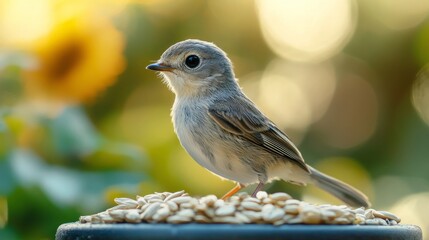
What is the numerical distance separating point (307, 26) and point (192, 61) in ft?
5.44

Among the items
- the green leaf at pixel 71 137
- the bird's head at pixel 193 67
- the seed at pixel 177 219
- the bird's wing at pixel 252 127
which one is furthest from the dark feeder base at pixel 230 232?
the green leaf at pixel 71 137

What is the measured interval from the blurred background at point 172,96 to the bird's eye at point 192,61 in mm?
663

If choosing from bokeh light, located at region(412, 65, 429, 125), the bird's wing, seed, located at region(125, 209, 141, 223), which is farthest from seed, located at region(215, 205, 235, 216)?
bokeh light, located at region(412, 65, 429, 125)

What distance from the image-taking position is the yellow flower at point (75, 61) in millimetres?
4566

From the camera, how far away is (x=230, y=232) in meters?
2.38

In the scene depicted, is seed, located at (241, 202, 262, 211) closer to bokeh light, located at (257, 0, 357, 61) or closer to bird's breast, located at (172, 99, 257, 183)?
bird's breast, located at (172, 99, 257, 183)

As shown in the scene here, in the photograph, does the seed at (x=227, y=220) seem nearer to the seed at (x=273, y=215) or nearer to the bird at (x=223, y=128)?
the seed at (x=273, y=215)

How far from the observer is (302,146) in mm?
5590

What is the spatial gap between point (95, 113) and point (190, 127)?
1.51 m

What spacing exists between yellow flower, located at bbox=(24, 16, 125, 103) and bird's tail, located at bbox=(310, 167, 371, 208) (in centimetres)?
125

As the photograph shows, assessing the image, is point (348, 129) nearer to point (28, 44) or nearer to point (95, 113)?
point (95, 113)

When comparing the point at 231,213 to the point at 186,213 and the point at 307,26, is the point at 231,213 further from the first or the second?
the point at 307,26

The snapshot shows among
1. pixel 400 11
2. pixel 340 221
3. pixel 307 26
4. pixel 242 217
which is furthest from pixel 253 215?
pixel 400 11

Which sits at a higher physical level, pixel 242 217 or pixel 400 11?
pixel 400 11
